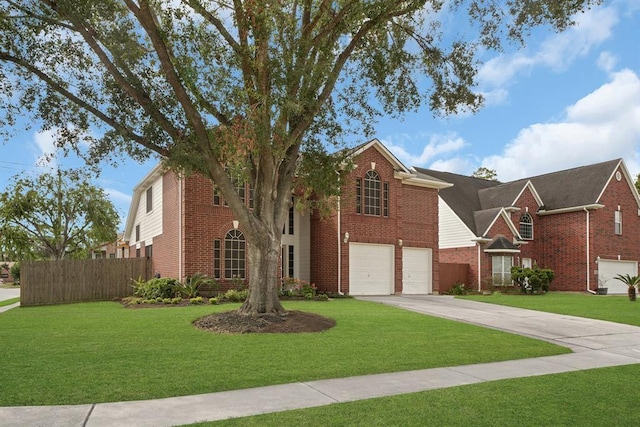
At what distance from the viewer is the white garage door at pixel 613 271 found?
3294 cm

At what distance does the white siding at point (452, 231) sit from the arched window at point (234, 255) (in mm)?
14689

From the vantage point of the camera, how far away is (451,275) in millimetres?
29000

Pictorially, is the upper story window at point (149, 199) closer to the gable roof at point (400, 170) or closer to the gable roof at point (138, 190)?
the gable roof at point (138, 190)

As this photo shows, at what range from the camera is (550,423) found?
18.1ft

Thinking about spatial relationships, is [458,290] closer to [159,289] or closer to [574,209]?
[574,209]

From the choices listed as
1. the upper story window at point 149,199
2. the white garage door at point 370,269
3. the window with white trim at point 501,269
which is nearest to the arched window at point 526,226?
the window with white trim at point 501,269

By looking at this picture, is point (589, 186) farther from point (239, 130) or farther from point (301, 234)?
point (239, 130)

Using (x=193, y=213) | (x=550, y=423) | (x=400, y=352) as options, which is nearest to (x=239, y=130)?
(x=400, y=352)

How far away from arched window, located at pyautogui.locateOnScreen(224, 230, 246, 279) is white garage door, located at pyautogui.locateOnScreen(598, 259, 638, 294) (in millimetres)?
23479

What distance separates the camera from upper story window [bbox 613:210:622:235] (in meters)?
33.8

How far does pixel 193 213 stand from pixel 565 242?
→ 80.2 ft

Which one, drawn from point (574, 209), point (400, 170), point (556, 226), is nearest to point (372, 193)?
point (400, 170)

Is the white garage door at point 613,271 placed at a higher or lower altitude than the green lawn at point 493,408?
lower

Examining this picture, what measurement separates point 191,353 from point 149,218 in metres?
18.4
